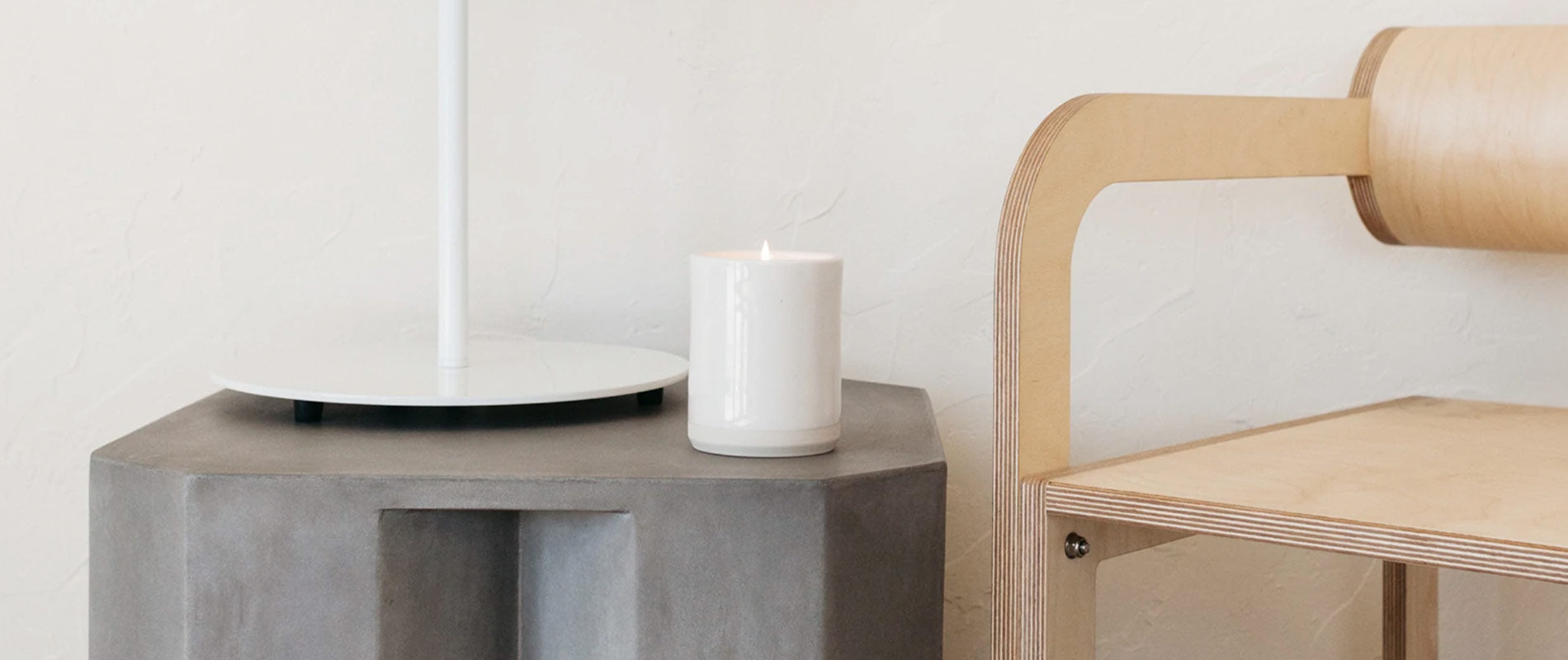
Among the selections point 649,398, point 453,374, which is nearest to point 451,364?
point 453,374

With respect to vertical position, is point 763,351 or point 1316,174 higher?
point 1316,174

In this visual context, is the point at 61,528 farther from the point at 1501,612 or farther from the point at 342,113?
the point at 1501,612

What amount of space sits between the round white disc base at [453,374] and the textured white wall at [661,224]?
0.45ft

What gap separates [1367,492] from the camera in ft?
2.14

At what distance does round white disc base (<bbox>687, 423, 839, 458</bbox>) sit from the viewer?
77cm

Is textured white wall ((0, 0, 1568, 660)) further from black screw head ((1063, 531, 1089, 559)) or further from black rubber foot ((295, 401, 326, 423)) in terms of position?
black screw head ((1063, 531, 1089, 559))

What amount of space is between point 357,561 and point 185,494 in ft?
0.29

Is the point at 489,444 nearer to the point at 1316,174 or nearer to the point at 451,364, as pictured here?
the point at 451,364

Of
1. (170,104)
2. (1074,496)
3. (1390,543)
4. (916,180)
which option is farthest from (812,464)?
(170,104)

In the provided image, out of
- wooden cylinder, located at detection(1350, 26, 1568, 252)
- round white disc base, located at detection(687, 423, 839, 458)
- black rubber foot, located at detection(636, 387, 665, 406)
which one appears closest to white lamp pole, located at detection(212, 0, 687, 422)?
black rubber foot, located at detection(636, 387, 665, 406)

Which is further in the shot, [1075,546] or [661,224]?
[661,224]

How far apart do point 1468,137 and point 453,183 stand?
2.11 ft

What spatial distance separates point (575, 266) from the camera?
3.82ft

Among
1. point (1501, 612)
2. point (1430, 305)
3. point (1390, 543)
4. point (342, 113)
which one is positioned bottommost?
point (1501, 612)
